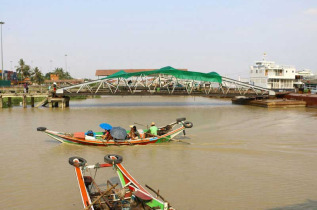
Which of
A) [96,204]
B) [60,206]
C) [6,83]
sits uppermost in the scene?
[6,83]

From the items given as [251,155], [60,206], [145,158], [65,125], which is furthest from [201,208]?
[65,125]

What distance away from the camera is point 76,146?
12648mm

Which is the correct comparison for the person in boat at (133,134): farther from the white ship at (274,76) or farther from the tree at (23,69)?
the tree at (23,69)

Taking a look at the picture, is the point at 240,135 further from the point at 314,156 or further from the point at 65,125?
the point at 65,125

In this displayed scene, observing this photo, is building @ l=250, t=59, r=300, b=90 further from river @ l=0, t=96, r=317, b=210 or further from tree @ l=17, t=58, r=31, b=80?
tree @ l=17, t=58, r=31, b=80

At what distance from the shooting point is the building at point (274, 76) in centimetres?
4103

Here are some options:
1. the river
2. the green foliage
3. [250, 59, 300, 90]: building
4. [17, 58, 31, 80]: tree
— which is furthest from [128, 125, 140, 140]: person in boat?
the green foliage

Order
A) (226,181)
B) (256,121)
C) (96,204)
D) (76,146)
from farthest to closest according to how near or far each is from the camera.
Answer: (256,121) < (76,146) < (226,181) < (96,204)

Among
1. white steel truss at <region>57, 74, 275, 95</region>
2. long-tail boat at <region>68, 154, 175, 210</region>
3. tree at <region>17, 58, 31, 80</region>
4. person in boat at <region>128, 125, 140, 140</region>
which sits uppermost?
tree at <region>17, 58, 31, 80</region>

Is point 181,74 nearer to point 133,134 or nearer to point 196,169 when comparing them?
point 133,134

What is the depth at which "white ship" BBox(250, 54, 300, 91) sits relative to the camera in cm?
4103

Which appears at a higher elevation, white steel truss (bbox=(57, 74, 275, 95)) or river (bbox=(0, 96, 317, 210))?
white steel truss (bbox=(57, 74, 275, 95))

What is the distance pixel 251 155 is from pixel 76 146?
290 inches

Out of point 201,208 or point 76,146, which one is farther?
point 76,146
